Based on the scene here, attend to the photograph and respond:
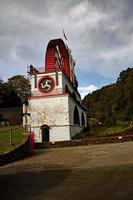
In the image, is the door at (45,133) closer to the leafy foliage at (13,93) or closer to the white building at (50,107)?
the white building at (50,107)

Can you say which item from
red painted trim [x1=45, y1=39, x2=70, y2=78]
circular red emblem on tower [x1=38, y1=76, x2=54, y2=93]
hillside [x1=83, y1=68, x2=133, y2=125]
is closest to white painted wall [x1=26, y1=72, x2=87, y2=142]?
circular red emblem on tower [x1=38, y1=76, x2=54, y2=93]

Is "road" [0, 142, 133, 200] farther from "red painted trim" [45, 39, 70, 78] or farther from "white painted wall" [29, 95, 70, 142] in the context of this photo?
"red painted trim" [45, 39, 70, 78]

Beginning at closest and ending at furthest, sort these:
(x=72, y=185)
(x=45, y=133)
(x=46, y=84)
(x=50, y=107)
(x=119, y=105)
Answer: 1. (x=72, y=185)
2. (x=50, y=107)
3. (x=45, y=133)
4. (x=46, y=84)
5. (x=119, y=105)

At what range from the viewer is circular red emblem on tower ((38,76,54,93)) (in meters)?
38.0

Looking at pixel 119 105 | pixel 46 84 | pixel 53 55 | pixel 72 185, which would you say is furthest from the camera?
pixel 119 105

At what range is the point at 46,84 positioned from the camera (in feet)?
125

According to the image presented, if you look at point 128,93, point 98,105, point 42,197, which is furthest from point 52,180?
point 98,105

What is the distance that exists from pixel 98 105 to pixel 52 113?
62158 mm

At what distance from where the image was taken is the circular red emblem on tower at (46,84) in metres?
38.0

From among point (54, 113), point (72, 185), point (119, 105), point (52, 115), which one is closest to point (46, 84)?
point (54, 113)

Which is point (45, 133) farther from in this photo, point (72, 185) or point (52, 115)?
point (72, 185)

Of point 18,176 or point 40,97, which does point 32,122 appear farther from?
point 18,176

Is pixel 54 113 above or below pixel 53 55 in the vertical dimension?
below

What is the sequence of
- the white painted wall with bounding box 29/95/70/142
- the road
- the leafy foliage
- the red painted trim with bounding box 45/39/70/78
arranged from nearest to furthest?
1. the road
2. the white painted wall with bounding box 29/95/70/142
3. the red painted trim with bounding box 45/39/70/78
4. the leafy foliage
